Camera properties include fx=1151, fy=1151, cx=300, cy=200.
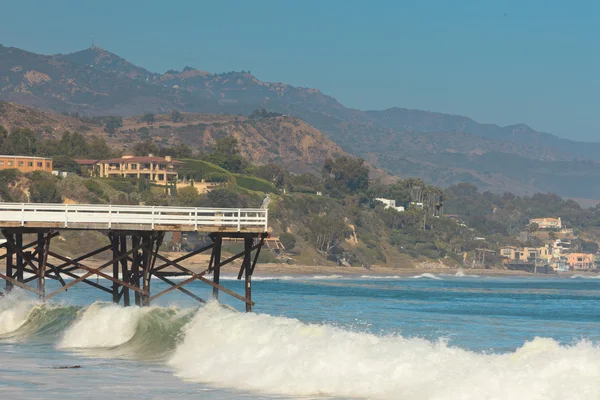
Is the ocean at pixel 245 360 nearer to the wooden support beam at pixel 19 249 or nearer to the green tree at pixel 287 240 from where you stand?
the wooden support beam at pixel 19 249

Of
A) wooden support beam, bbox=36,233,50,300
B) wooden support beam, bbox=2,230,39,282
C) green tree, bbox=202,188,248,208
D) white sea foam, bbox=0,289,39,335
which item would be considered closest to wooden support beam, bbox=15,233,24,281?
wooden support beam, bbox=2,230,39,282

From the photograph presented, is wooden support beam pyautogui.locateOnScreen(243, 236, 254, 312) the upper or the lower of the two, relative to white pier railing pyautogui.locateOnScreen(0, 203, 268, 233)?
lower

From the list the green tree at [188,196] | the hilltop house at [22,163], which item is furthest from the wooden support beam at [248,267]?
the green tree at [188,196]

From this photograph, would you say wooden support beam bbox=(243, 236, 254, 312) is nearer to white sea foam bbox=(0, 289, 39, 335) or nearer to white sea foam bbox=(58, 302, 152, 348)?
white sea foam bbox=(58, 302, 152, 348)

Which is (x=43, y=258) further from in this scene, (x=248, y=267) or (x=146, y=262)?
(x=248, y=267)

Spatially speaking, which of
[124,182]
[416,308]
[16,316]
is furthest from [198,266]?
[16,316]

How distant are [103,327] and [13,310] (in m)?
6.18

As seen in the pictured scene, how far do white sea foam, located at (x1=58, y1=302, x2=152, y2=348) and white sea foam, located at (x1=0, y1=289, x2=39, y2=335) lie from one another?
10.6 feet

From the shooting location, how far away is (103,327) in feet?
133

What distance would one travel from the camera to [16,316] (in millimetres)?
44562

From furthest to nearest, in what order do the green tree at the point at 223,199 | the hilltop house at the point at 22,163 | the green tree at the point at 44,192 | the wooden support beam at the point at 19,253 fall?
the green tree at the point at 223,199
the hilltop house at the point at 22,163
the green tree at the point at 44,192
the wooden support beam at the point at 19,253

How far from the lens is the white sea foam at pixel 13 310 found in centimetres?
4394

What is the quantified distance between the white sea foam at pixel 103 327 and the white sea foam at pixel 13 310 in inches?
127

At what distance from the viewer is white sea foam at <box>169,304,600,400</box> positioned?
23422 millimetres
